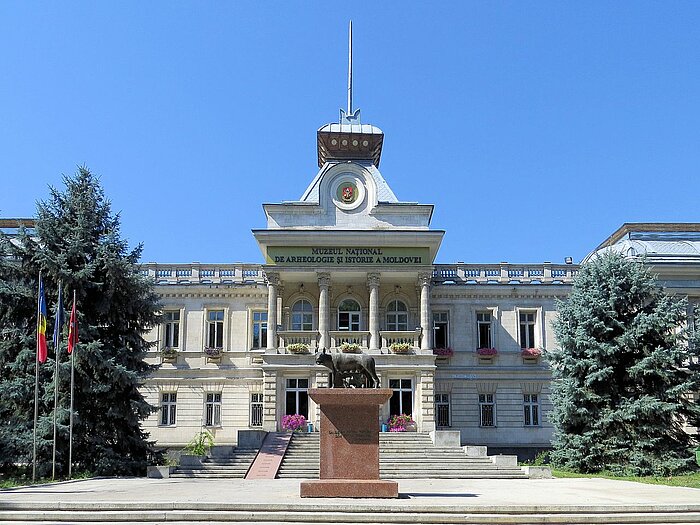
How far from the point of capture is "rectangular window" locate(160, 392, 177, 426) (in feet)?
118

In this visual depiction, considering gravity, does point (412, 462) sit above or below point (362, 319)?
below

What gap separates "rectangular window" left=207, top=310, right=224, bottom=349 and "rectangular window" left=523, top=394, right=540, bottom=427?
1471 centimetres

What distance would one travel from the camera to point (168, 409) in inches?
1422

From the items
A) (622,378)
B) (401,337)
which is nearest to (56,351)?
(401,337)

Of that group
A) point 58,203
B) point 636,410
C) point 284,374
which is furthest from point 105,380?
point 636,410

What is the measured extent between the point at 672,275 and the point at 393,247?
13.6 m

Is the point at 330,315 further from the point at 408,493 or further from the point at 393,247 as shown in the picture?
the point at 408,493

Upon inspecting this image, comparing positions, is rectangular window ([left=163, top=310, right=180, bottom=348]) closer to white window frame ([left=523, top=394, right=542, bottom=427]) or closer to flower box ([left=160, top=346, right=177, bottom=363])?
flower box ([left=160, top=346, right=177, bottom=363])

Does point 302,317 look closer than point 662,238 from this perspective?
Yes

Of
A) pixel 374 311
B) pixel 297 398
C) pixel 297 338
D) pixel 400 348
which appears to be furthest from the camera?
pixel 297 338

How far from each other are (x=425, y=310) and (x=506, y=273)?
577 centimetres

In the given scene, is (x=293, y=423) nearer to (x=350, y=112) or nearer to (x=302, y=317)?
(x=302, y=317)

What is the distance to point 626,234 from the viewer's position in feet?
129

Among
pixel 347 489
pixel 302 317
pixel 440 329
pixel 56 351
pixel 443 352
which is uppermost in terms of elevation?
pixel 302 317
